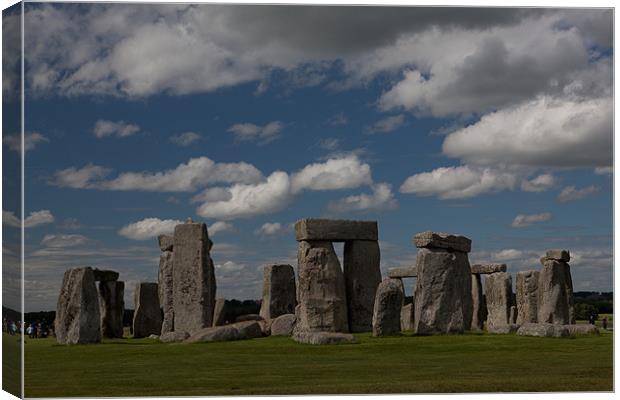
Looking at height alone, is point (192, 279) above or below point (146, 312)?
above

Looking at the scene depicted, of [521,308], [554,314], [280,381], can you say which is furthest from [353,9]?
[521,308]

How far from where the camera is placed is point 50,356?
19.2 meters

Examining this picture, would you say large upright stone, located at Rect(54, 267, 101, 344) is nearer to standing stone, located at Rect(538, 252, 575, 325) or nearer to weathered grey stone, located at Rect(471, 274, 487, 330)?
standing stone, located at Rect(538, 252, 575, 325)

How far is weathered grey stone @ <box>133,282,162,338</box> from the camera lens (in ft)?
87.9

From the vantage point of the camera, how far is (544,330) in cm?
2086

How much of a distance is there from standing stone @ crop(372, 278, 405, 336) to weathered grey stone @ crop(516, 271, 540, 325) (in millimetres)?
6679

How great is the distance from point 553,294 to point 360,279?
4.46 metres

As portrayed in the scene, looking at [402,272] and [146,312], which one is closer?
[146,312]

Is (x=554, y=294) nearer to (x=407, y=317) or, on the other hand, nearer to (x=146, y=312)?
(x=407, y=317)

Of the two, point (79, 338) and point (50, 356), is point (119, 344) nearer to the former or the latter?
point (79, 338)

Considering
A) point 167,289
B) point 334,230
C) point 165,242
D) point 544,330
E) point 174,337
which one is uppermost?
point 165,242

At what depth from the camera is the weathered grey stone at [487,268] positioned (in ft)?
97.9

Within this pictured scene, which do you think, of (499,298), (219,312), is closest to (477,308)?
(499,298)

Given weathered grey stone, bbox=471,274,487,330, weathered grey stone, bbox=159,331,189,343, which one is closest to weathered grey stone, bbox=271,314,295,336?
weathered grey stone, bbox=159,331,189,343
